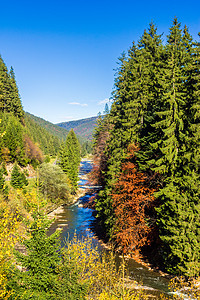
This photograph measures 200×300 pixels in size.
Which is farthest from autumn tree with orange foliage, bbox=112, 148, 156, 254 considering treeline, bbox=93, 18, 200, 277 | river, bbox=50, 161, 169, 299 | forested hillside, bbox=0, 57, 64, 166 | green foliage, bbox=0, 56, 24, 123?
green foliage, bbox=0, 56, 24, 123

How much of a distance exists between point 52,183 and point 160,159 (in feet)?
95.9

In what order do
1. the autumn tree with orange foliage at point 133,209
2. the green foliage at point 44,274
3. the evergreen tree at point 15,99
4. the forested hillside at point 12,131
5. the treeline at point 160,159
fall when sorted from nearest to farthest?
the green foliage at point 44,274, the treeline at point 160,159, the autumn tree with orange foliage at point 133,209, the forested hillside at point 12,131, the evergreen tree at point 15,99

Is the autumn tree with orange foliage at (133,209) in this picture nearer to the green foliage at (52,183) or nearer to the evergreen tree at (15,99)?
the green foliage at (52,183)

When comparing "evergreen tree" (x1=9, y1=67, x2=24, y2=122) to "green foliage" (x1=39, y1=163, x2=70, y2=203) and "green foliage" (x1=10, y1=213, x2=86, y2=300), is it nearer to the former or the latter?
"green foliage" (x1=39, y1=163, x2=70, y2=203)

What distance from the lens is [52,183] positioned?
140ft

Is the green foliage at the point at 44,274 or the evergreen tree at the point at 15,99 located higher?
the evergreen tree at the point at 15,99

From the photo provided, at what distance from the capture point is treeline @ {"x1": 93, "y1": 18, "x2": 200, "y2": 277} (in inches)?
611

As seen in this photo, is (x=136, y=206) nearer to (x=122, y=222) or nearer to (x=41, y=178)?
(x=122, y=222)

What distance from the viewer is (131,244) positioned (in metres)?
20.5

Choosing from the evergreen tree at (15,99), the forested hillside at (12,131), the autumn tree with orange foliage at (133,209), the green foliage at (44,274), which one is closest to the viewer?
the green foliage at (44,274)

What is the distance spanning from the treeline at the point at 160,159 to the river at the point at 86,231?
144cm

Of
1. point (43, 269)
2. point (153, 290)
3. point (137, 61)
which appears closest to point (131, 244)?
point (153, 290)

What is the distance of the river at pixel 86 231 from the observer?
1567 centimetres

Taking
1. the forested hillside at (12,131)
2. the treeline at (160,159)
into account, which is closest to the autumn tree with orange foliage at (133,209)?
the treeline at (160,159)
